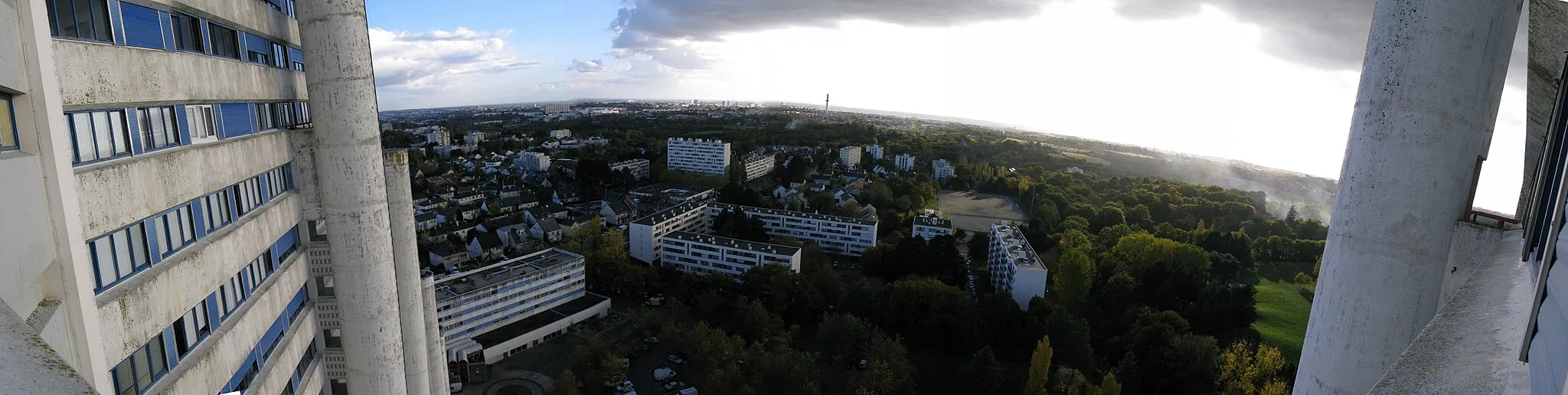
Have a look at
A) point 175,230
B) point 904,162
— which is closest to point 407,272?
point 175,230

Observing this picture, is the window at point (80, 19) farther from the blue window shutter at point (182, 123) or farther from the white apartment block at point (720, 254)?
the white apartment block at point (720, 254)

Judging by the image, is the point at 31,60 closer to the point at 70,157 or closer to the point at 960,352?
the point at 70,157

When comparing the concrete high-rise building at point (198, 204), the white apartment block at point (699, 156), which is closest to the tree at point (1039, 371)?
the concrete high-rise building at point (198, 204)

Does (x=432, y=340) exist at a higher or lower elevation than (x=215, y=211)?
lower

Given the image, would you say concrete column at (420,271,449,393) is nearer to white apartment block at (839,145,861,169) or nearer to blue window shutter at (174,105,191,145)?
blue window shutter at (174,105,191,145)

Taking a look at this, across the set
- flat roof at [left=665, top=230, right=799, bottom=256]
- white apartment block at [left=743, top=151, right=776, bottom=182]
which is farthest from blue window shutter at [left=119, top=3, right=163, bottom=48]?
white apartment block at [left=743, top=151, right=776, bottom=182]

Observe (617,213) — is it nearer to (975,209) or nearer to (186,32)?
(975,209)

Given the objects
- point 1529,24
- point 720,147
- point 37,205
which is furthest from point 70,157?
point 720,147
